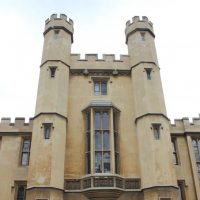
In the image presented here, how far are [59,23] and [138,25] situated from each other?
485 cm

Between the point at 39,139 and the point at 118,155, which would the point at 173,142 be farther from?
the point at 39,139

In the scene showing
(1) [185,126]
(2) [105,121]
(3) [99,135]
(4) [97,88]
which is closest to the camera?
(3) [99,135]

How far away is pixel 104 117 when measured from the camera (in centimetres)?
1485

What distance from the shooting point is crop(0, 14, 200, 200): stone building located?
41.8 ft

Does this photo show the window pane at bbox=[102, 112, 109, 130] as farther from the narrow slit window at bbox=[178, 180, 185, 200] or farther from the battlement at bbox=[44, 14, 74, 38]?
the battlement at bbox=[44, 14, 74, 38]

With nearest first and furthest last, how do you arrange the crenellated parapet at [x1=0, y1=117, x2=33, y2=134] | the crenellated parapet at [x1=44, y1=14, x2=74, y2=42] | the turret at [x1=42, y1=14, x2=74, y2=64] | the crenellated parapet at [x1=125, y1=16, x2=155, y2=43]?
the crenellated parapet at [x1=0, y1=117, x2=33, y2=134]
the turret at [x1=42, y1=14, x2=74, y2=64]
the crenellated parapet at [x1=44, y1=14, x2=74, y2=42]
the crenellated parapet at [x1=125, y1=16, x2=155, y2=43]

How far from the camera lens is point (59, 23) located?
17656 mm

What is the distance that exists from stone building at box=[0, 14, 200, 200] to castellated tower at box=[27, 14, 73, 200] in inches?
1.8

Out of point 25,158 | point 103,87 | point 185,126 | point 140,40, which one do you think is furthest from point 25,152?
point 140,40

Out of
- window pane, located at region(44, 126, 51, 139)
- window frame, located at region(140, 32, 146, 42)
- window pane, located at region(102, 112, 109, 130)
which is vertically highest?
window frame, located at region(140, 32, 146, 42)

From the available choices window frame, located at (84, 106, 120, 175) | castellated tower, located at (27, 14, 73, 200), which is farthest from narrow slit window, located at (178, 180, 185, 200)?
castellated tower, located at (27, 14, 73, 200)

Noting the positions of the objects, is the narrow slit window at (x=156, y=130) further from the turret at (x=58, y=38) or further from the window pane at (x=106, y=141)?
the turret at (x=58, y=38)

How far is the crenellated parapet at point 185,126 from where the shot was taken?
16.5 m

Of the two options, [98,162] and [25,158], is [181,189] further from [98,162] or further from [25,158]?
[25,158]
